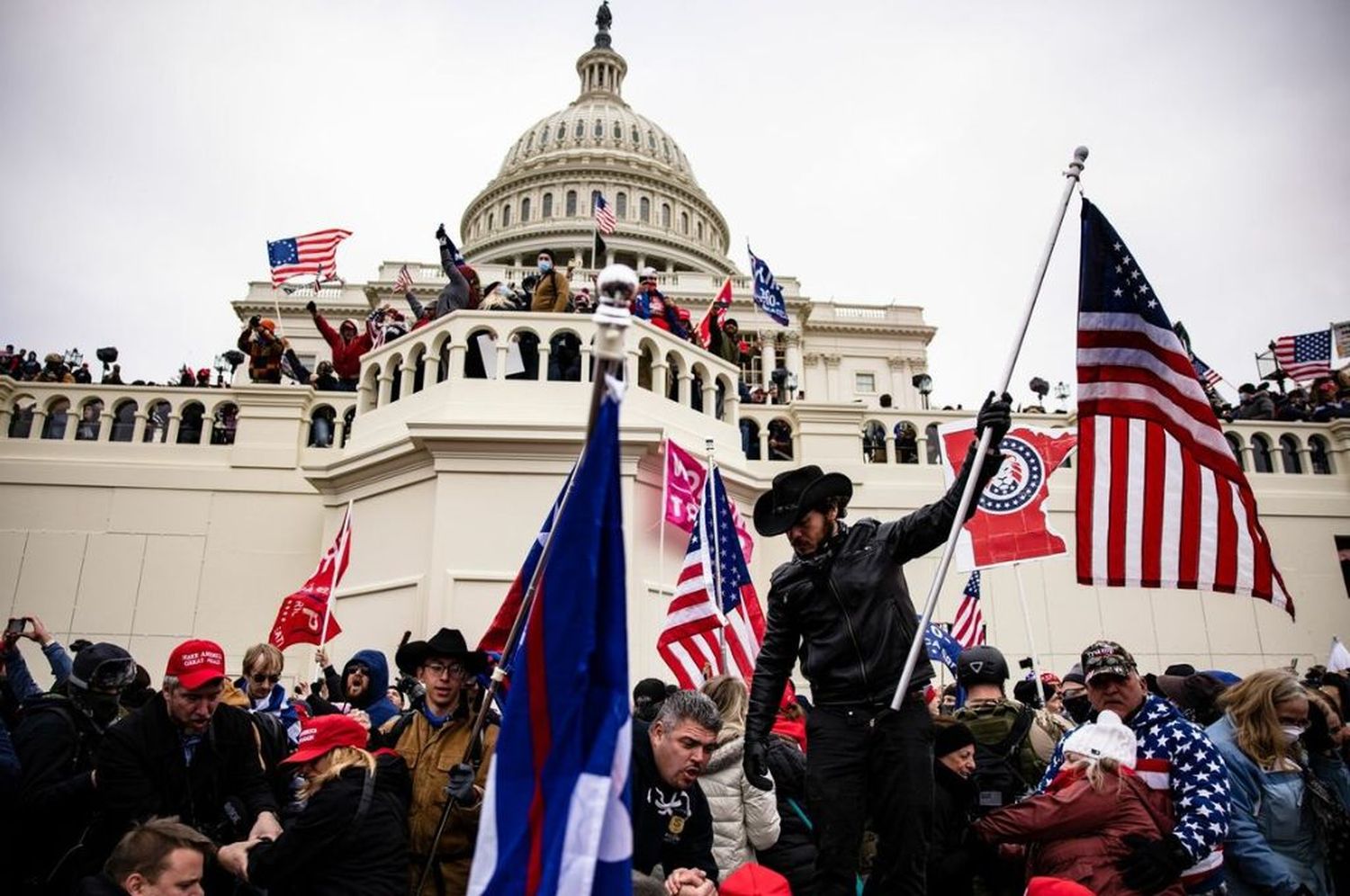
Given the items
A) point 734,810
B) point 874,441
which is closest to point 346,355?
point 874,441

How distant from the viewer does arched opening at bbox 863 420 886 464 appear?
51.3 feet

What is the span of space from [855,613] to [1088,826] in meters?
1.22

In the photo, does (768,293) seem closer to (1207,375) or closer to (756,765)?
(1207,375)

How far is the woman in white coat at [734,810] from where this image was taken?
172 inches

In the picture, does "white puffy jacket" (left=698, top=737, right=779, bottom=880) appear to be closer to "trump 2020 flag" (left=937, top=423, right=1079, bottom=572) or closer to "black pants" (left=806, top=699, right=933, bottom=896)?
"black pants" (left=806, top=699, right=933, bottom=896)

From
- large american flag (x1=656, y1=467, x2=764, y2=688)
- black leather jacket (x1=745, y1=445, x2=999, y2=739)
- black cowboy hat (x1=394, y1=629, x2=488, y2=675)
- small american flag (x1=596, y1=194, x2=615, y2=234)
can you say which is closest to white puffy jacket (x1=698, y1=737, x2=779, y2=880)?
black leather jacket (x1=745, y1=445, x2=999, y2=739)

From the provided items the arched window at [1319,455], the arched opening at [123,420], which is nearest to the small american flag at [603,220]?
the arched opening at [123,420]

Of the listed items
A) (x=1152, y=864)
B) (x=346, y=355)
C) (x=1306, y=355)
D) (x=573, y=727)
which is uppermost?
(x=1306, y=355)

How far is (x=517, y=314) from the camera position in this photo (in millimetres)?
12578

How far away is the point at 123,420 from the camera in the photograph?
14234 millimetres

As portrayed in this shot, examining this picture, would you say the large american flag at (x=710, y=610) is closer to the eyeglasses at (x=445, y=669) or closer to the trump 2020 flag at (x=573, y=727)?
the eyeglasses at (x=445, y=669)

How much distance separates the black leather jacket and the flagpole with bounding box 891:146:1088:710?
0.06 metres

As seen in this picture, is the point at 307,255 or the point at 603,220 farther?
the point at 603,220

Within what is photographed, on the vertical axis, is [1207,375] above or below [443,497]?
above
